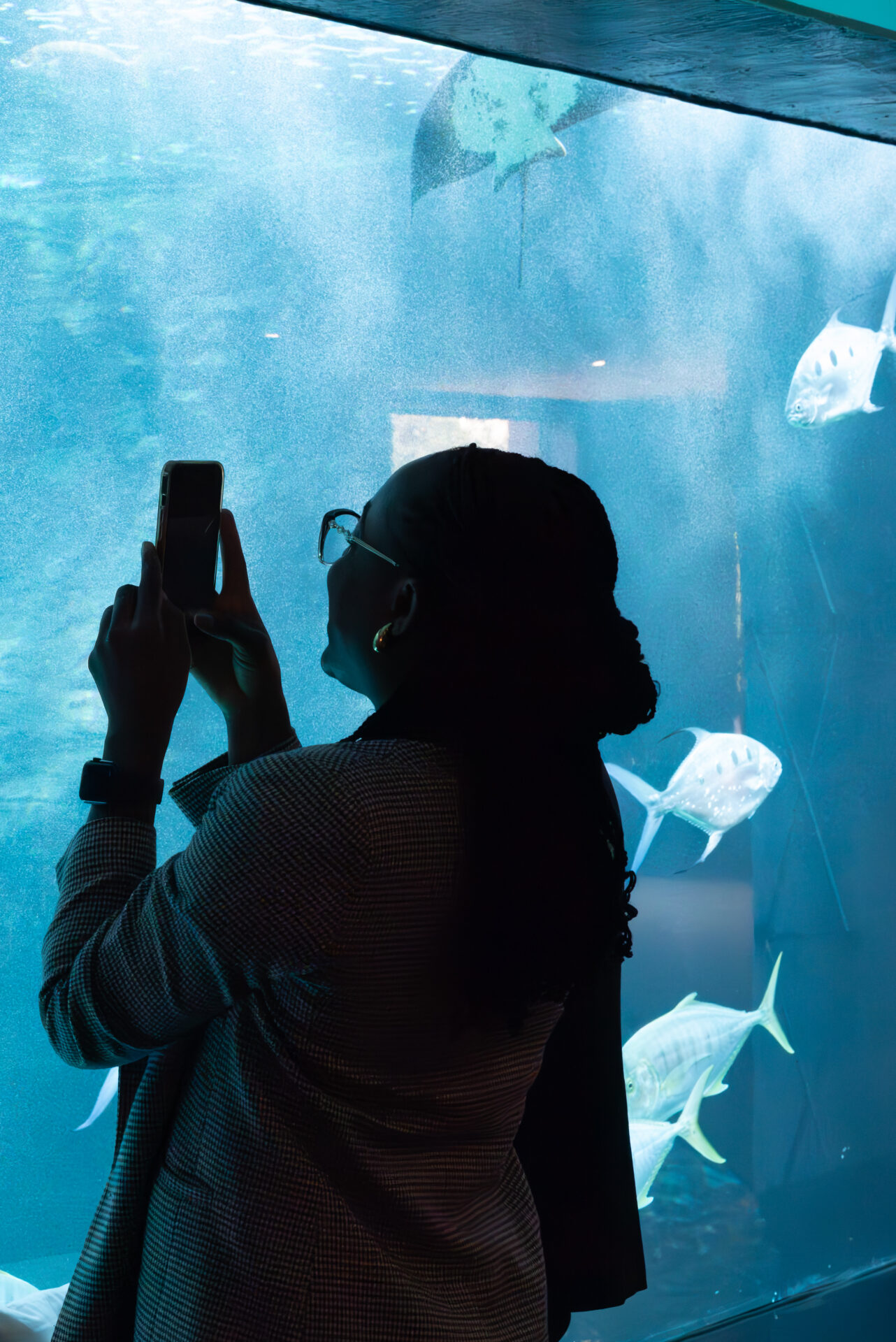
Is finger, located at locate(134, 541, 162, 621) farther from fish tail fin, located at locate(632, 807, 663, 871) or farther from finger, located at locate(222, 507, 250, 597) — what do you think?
fish tail fin, located at locate(632, 807, 663, 871)

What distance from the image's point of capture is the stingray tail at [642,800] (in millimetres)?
2645

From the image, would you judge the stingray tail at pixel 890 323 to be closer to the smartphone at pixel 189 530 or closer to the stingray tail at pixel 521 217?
the stingray tail at pixel 521 217

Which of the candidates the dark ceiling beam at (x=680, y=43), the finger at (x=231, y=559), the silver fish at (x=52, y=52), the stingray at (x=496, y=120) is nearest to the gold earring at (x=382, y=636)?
the finger at (x=231, y=559)

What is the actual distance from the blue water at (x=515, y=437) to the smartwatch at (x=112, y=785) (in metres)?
1.20

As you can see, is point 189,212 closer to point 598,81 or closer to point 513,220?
point 513,220

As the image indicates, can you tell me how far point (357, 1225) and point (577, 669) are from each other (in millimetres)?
416

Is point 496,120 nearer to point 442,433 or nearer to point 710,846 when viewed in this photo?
point 442,433

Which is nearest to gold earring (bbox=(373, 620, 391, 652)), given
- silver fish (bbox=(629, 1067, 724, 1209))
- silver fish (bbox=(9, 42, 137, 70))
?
silver fish (bbox=(9, 42, 137, 70))

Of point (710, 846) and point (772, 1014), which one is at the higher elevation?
point (710, 846)

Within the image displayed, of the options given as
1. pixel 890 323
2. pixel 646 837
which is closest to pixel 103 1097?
pixel 646 837

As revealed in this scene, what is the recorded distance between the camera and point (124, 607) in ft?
2.85

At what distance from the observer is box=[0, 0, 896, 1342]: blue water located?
199 centimetres

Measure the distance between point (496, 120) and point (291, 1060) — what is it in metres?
2.19

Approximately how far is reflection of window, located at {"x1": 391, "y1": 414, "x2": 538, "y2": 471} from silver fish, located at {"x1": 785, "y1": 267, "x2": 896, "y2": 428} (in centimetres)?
82
